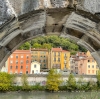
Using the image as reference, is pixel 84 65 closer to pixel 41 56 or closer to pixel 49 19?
pixel 41 56

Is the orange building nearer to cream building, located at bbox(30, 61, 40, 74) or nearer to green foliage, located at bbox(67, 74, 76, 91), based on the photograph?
cream building, located at bbox(30, 61, 40, 74)

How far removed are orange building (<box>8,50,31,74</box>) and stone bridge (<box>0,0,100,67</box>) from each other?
65.8 m

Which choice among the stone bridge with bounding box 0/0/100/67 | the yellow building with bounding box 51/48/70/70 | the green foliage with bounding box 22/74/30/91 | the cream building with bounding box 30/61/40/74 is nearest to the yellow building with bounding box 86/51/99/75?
the yellow building with bounding box 51/48/70/70

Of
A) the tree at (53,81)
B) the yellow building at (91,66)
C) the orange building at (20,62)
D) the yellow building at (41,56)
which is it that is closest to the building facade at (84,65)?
the yellow building at (91,66)

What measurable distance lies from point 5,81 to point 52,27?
1876 inches

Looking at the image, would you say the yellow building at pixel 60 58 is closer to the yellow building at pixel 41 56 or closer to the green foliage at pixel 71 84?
the yellow building at pixel 41 56

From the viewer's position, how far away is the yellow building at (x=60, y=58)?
79500 millimetres

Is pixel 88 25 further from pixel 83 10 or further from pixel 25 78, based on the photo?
pixel 25 78

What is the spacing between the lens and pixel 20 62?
7050 cm

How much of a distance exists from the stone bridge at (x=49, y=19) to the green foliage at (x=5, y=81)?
45976 mm

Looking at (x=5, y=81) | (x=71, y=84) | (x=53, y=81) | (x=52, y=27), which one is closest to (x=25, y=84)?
(x=5, y=81)

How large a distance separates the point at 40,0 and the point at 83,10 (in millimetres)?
386

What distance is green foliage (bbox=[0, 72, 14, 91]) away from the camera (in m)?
48.6

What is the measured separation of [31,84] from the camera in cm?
5091
